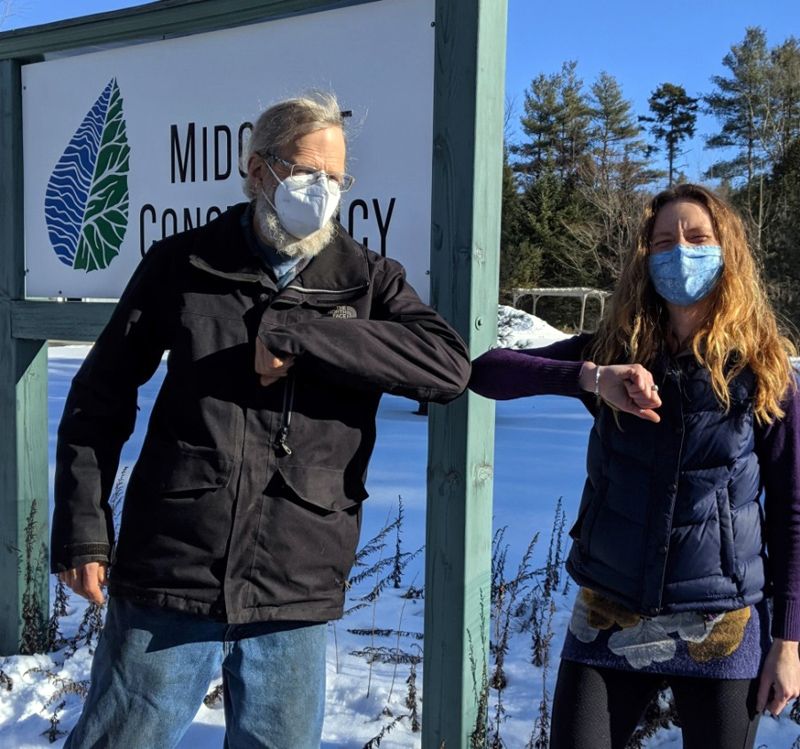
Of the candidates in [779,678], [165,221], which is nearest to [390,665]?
[165,221]

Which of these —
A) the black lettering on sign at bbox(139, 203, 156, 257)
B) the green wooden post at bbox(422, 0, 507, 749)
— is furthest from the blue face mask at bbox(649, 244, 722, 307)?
the black lettering on sign at bbox(139, 203, 156, 257)

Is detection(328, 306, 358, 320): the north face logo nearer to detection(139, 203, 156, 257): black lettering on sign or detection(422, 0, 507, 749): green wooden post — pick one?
detection(422, 0, 507, 749): green wooden post

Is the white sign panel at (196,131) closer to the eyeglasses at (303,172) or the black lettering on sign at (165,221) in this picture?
the black lettering on sign at (165,221)

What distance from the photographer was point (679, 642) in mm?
1986

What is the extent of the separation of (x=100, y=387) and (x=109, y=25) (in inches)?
74.5

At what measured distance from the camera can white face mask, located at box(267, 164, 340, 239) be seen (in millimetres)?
2023

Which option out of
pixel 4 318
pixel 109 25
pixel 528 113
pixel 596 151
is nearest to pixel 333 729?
pixel 4 318

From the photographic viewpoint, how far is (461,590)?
2.64 m

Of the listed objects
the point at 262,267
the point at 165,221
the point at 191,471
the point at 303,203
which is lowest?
the point at 191,471

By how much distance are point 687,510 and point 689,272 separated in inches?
20.8

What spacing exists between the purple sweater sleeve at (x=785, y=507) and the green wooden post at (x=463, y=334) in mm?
826

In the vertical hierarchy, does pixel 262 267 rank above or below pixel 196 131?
below

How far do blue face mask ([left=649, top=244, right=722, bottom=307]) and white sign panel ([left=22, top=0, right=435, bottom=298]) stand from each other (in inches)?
30.2

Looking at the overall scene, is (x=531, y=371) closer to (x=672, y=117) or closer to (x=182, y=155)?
(x=182, y=155)
